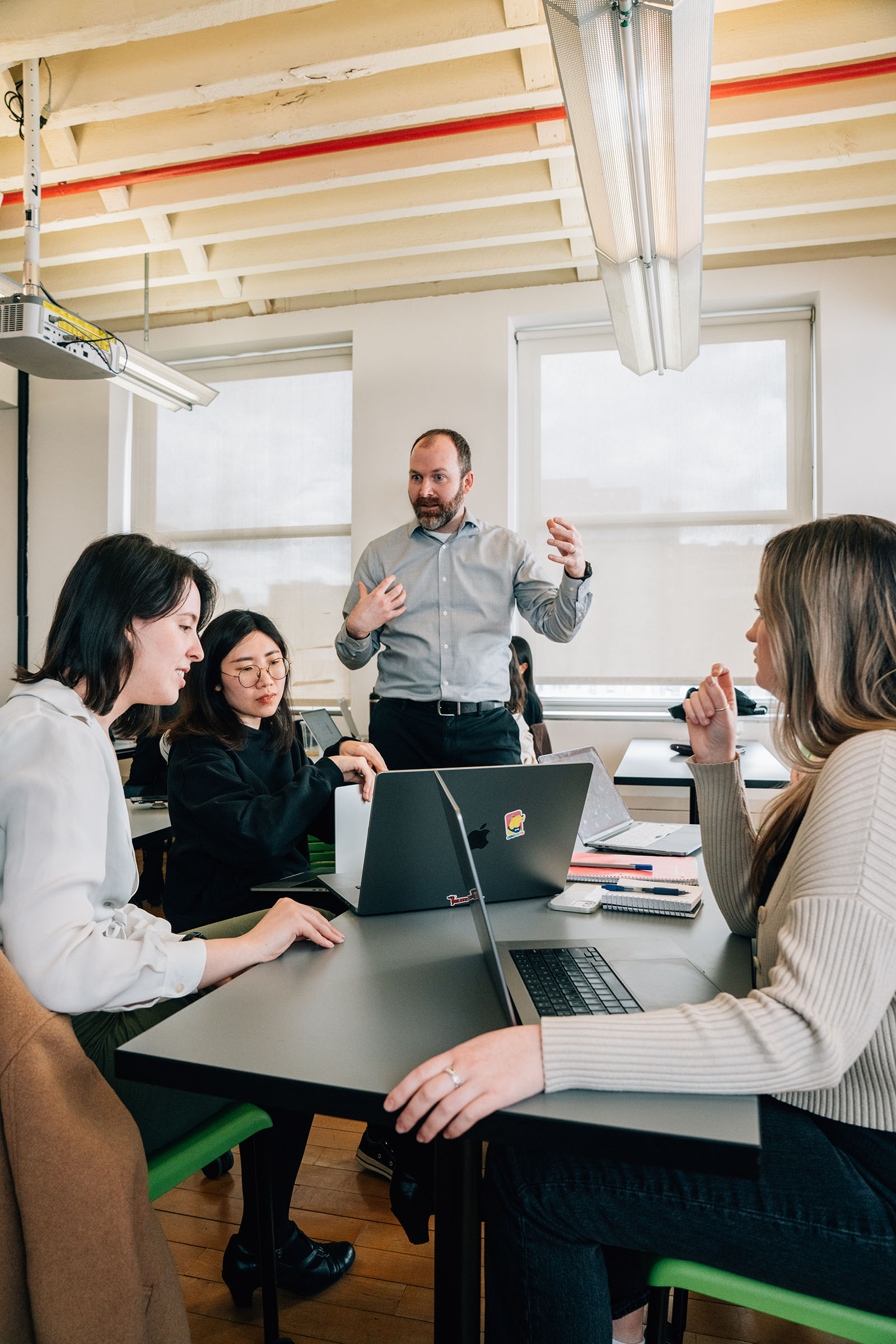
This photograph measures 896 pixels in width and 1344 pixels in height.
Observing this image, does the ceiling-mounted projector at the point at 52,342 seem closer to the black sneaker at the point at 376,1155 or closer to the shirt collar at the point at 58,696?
the shirt collar at the point at 58,696

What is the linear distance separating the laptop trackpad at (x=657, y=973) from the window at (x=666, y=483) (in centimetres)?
335

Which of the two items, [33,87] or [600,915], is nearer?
[600,915]

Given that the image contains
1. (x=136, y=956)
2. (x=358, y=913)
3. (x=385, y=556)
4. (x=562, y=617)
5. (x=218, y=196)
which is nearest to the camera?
(x=136, y=956)

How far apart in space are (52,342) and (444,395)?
215 centimetres

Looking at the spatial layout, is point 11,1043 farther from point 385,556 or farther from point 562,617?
point 385,556

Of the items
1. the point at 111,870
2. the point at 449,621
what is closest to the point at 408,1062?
the point at 111,870

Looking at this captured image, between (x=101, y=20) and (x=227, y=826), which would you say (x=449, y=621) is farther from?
(x=101, y=20)

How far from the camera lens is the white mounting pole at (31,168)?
114 inches

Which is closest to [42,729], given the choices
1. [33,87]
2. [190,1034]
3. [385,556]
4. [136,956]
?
[136,956]

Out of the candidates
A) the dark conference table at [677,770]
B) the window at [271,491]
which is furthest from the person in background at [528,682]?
the window at [271,491]

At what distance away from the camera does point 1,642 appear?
5.29 meters

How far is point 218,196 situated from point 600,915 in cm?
346

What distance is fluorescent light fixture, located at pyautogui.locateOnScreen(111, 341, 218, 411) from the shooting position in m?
3.79

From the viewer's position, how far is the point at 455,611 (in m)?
2.90
